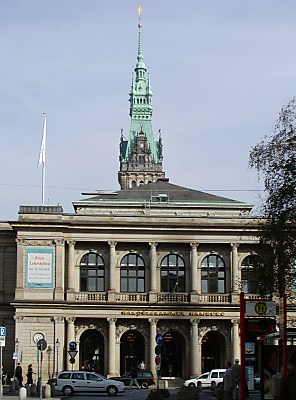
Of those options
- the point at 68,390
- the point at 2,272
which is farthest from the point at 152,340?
the point at 68,390

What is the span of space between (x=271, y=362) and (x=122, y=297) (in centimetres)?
5193

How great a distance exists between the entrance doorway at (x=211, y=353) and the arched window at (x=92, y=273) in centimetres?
1095

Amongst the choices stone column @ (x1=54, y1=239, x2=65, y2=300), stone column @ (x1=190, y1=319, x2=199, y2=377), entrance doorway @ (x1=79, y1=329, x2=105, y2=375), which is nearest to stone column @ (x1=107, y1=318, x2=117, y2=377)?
entrance doorway @ (x1=79, y1=329, x2=105, y2=375)

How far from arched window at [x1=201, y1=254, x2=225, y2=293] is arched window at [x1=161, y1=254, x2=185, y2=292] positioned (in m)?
1.87

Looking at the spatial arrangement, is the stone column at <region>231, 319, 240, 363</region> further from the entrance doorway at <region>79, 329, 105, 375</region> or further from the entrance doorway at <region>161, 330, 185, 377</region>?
the entrance doorway at <region>79, 329, 105, 375</region>

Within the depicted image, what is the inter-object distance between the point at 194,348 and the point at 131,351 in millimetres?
6548

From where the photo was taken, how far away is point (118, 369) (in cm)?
8550

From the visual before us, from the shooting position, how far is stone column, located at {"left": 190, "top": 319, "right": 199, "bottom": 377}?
8531cm

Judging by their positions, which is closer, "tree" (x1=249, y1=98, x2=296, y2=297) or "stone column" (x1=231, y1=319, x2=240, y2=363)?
"tree" (x1=249, y1=98, x2=296, y2=297)

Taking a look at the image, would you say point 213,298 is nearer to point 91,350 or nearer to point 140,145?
point 91,350

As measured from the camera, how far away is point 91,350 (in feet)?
291

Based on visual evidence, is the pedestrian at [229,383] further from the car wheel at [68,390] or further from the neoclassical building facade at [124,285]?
the neoclassical building facade at [124,285]

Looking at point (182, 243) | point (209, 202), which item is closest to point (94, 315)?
point (182, 243)

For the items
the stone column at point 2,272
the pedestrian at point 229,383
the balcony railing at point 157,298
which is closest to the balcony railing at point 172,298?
the balcony railing at point 157,298
